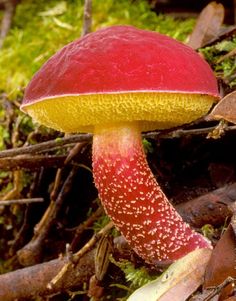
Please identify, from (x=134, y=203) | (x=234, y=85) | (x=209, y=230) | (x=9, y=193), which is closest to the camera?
(x=134, y=203)

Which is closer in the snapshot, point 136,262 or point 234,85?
point 136,262

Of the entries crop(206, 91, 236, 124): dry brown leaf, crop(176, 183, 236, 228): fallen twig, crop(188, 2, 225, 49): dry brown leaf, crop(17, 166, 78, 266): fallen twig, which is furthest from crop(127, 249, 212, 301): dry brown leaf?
crop(188, 2, 225, 49): dry brown leaf

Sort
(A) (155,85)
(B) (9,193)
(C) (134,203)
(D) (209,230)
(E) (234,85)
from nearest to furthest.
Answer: (A) (155,85)
(C) (134,203)
(D) (209,230)
(E) (234,85)
(B) (9,193)

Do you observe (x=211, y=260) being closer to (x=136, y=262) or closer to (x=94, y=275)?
(x=136, y=262)

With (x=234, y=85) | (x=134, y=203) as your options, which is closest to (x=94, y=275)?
(x=134, y=203)

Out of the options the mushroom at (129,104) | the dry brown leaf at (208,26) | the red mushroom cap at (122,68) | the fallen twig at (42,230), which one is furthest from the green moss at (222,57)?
the fallen twig at (42,230)

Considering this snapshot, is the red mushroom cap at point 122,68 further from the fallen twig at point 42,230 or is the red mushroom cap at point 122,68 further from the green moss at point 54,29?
the green moss at point 54,29

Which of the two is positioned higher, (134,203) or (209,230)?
(134,203)
